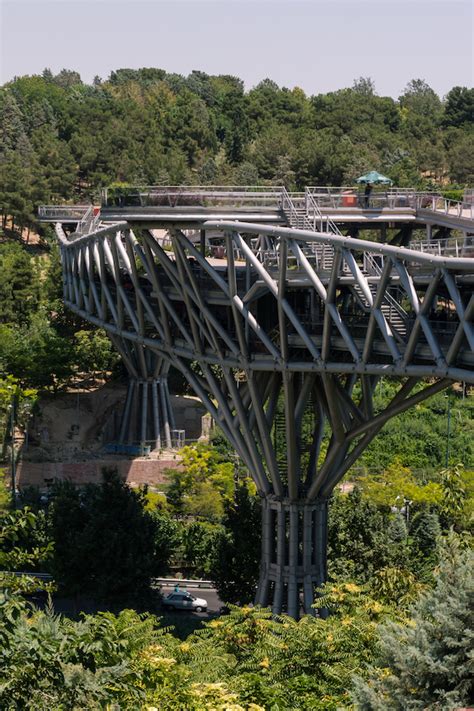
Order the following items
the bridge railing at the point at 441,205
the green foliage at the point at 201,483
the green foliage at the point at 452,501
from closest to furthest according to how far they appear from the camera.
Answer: the bridge railing at the point at 441,205 → the green foliage at the point at 452,501 → the green foliage at the point at 201,483

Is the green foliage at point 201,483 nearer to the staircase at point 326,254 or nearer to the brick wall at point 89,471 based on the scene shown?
the brick wall at point 89,471

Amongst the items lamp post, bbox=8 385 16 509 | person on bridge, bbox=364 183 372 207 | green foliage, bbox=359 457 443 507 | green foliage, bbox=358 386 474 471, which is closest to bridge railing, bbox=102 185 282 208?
person on bridge, bbox=364 183 372 207

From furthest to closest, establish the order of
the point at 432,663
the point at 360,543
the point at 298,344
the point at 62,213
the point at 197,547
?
the point at 62,213 → the point at 197,547 → the point at 360,543 → the point at 298,344 → the point at 432,663

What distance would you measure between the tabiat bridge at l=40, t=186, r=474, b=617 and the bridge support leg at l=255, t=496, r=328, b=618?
5 cm

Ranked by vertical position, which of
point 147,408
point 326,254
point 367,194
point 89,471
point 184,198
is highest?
point 367,194

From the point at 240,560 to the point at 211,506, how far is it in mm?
14384

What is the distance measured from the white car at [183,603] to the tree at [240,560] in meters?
1.57

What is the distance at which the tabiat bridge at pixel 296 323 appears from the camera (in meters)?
46.1

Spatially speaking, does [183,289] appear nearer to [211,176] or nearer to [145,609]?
[145,609]

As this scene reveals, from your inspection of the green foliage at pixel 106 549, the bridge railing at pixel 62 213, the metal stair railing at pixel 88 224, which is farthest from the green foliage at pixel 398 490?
the bridge railing at pixel 62 213

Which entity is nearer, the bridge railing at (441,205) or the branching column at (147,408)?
the bridge railing at (441,205)

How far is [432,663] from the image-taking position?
96.5 feet

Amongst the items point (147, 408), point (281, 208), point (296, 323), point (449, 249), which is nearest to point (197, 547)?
point (281, 208)

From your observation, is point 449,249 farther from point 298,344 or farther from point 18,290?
point 18,290
